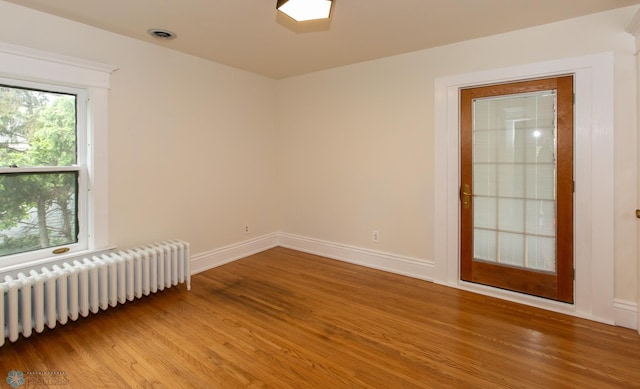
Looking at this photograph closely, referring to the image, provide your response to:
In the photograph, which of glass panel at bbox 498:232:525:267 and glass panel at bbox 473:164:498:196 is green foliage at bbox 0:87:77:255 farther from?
glass panel at bbox 498:232:525:267

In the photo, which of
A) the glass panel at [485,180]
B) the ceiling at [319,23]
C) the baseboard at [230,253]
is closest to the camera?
the ceiling at [319,23]

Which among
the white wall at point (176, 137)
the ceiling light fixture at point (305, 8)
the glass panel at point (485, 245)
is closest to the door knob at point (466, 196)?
the glass panel at point (485, 245)

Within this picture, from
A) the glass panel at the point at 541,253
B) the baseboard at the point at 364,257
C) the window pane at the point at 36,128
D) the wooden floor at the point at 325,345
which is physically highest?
the window pane at the point at 36,128

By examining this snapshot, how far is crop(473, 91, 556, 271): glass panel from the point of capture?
116 inches

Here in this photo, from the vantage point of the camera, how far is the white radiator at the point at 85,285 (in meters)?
2.31

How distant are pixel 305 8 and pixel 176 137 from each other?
2.10m

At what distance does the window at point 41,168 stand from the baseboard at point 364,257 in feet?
8.36

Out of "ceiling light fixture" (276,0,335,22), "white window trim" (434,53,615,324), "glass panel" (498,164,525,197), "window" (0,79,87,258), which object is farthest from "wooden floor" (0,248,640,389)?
"ceiling light fixture" (276,0,335,22)

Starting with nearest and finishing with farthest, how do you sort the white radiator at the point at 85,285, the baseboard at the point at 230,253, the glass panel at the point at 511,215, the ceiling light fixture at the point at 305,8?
the ceiling light fixture at the point at 305,8 → the white radiator at the point at 85,285 → the glass panel at the point at 511,215 → the baseboard at the point at 230,253

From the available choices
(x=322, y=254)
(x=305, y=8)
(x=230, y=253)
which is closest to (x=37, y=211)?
(x=230, y=253)

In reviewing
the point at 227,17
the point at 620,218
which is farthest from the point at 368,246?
the point at 227,17

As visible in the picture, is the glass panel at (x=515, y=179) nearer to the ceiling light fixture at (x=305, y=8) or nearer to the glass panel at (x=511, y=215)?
the glass panel at (x=511, y=215)

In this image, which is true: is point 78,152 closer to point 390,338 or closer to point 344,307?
point 344,307

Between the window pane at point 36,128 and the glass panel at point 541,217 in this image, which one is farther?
the glass panel at point 541,217
